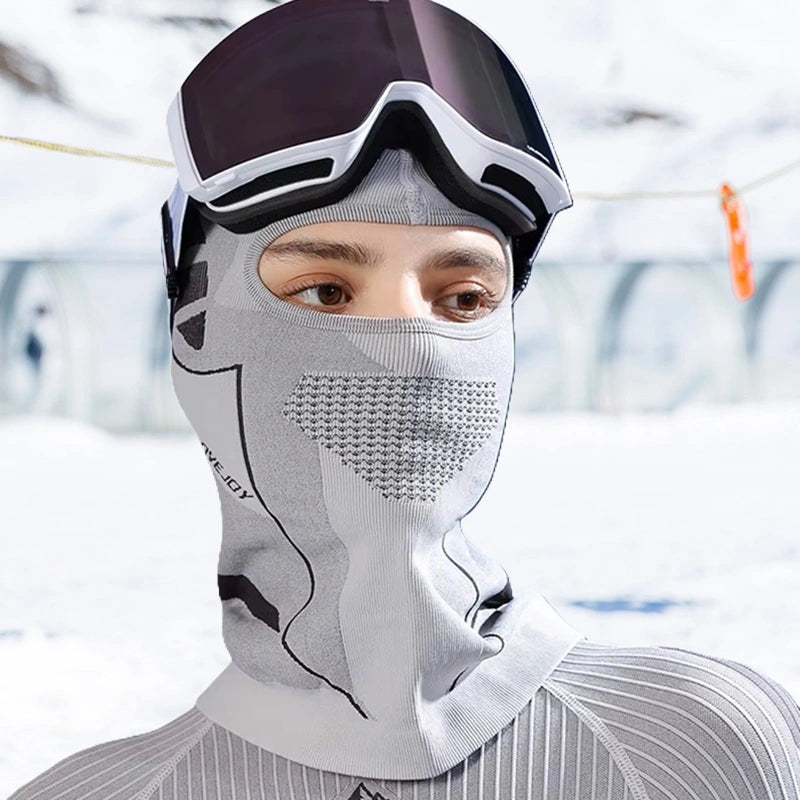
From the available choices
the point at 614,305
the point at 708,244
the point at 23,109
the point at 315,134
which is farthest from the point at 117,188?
the point at 315,134

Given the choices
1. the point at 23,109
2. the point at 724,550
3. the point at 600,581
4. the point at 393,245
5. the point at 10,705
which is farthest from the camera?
the point at 23,109

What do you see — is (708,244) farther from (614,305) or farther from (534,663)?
(534,663)

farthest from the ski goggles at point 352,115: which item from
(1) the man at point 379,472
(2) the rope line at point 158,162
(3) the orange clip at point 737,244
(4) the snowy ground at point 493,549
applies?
(3) the orange clip at point 737,244

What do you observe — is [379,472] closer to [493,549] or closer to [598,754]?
[598,754]

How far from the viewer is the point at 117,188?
7242 mm

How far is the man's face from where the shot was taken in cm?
112

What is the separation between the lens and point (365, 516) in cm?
112

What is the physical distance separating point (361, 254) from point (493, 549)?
4544 millimetres

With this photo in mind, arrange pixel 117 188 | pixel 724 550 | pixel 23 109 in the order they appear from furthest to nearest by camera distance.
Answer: pixel 117 188
pixel 23 109
pixel 724 550

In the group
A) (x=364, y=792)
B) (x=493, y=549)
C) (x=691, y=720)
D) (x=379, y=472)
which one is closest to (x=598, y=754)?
(x=691, y=720)

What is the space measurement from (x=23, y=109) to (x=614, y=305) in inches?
130

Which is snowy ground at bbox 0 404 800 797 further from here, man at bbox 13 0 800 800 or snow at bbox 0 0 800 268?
man at bbox 13 0 800 800

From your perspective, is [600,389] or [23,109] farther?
[600,389]

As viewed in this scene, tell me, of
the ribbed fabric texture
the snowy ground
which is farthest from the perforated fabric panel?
the snowy ground
